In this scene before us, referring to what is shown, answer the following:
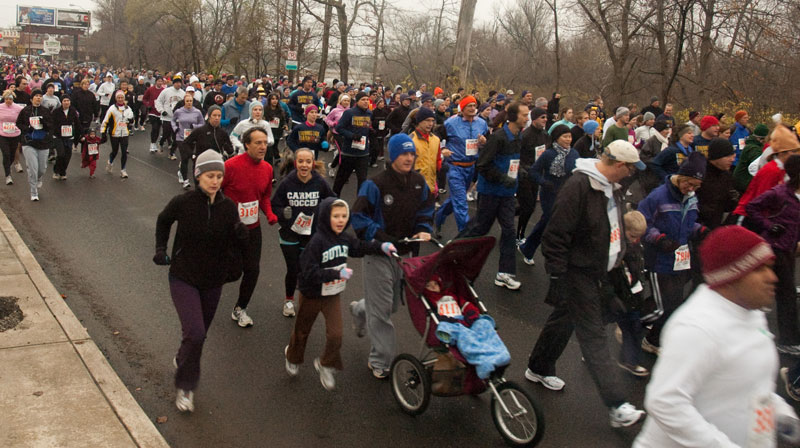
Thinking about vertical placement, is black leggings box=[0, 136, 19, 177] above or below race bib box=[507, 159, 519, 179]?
below

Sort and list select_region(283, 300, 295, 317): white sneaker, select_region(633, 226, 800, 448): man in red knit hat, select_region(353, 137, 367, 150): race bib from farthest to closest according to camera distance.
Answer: select_region(353, 137, 367, 150): race bib → select_region(283, 300, 295, 317): white sneaker → select_region(633, 226, 800, 448): man in red knit hat

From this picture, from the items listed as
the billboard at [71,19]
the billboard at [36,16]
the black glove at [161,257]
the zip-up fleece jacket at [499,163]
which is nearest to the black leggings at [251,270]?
the black glove at [161,257]

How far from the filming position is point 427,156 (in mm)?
8742

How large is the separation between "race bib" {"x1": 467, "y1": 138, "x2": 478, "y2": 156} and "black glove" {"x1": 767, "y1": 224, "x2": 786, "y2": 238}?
417cm

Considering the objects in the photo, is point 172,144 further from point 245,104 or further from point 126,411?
point 126,411

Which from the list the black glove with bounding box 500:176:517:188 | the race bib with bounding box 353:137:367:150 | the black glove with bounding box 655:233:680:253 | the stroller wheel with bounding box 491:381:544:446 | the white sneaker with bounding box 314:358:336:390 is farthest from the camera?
the race bib with bounding box 353:137:367:150

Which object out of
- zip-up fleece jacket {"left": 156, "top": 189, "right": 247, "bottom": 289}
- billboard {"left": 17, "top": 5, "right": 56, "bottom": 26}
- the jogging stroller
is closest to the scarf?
the jogging stroller

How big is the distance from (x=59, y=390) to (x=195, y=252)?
146cm

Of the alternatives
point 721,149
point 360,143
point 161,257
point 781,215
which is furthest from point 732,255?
point 360,143

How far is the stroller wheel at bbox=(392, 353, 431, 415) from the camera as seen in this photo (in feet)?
15.7

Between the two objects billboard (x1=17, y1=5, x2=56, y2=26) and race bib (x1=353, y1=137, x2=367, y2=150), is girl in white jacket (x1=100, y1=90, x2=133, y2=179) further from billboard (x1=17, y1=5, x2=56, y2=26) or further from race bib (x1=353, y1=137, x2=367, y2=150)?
billboard (x1=17, y1=5, x2=56, y2=26)

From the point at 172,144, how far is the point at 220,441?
13.7 meters

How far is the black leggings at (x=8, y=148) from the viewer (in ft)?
39.4

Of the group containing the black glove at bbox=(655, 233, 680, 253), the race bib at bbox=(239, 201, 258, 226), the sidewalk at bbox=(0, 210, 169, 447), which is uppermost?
the black glove at bbox=(655, 233, 680, 253)
